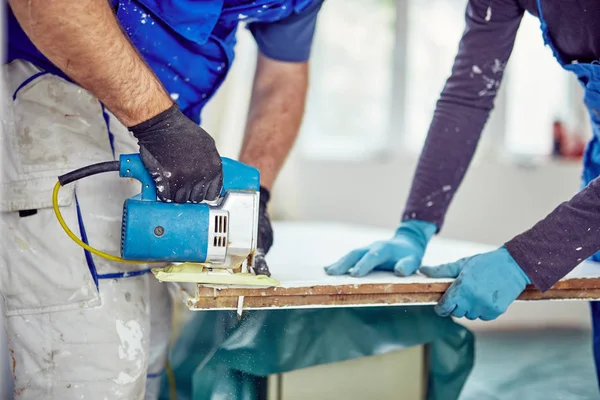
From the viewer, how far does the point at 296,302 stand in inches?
46.1

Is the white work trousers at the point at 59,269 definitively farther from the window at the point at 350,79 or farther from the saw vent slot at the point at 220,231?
the window at the point at 350,79

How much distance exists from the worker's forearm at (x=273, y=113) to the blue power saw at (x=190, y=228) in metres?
0.48

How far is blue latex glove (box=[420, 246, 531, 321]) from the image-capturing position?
1.20 metres

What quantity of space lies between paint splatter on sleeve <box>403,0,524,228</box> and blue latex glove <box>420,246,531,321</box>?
0.33 meters

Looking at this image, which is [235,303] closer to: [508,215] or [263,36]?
[263,36]

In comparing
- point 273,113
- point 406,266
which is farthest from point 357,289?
point 273,113

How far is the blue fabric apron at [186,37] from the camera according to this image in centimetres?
125

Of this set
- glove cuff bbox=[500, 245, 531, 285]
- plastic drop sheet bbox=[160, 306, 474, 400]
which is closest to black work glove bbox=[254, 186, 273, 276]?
plastic drop sheet bbox=[160, 306, 474, 400]

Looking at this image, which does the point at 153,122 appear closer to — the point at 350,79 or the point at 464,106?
the point at 464,106

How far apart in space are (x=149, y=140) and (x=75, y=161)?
0.60ft

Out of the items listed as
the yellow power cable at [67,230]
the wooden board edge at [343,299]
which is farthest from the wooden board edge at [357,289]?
the yellow power cable at [67,230]

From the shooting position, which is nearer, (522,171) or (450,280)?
(450,280)

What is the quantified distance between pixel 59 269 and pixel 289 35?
0.82 meters

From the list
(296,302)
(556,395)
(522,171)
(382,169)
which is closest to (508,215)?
(522,171)
